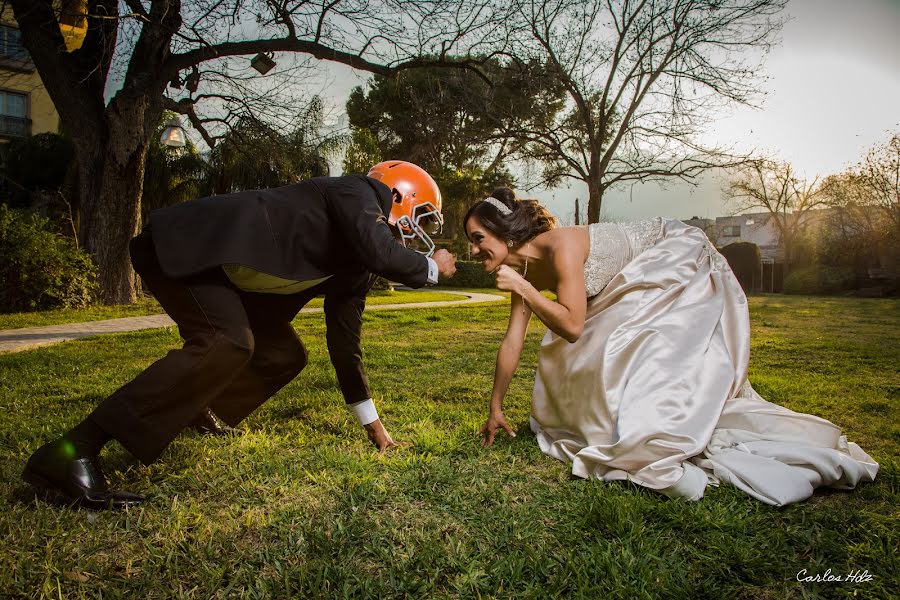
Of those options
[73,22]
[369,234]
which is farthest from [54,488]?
[73,22]

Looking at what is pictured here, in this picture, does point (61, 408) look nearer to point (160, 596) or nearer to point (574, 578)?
point (160, 596)

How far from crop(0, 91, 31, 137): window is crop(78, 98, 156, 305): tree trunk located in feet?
83.1

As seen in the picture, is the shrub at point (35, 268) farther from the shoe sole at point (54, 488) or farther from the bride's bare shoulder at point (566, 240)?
the bride's bare shoulder at point (566, 240)

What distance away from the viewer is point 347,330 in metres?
3.46

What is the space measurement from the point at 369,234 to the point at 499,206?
1.08 m

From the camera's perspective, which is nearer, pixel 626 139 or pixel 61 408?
pixel 61 408

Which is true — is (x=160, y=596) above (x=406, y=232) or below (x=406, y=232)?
below

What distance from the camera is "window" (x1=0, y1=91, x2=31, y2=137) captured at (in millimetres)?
32031

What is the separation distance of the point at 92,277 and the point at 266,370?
37.2 ft

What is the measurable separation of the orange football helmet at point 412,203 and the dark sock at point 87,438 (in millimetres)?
1734

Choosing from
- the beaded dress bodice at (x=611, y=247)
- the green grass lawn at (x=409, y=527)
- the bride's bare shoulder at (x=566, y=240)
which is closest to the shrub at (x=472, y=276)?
the green grass lawn at (x=409, y=527)

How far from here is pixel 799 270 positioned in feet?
86.8

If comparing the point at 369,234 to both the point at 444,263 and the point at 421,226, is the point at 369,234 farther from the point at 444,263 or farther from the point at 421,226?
the point at 421,226

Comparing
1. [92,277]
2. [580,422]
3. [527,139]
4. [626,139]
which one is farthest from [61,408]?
[626,139]
